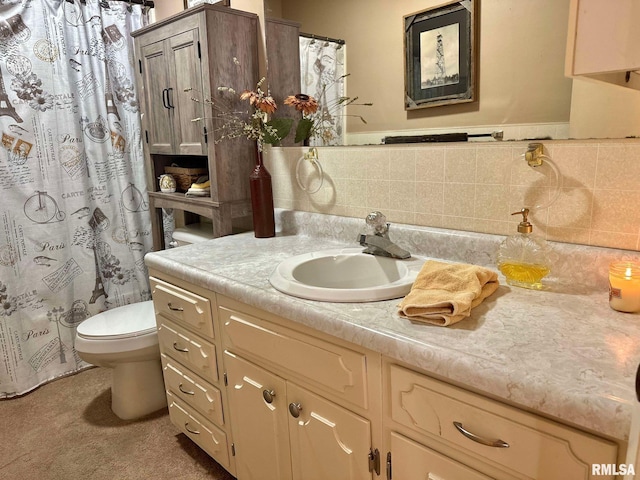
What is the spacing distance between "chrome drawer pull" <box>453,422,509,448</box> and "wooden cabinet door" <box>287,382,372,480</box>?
0.23 metres

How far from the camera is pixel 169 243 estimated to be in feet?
8.71

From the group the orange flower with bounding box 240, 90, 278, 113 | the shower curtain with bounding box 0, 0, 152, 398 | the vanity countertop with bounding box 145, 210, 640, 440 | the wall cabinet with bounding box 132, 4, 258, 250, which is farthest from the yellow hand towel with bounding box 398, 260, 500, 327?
the shower curtain with bounding box 0, 0, 152, 398

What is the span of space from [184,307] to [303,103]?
853mm

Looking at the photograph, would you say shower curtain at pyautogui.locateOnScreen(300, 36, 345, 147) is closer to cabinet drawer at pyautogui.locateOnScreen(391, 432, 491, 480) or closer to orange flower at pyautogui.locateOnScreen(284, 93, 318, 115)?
orange flower at pyautogui.locateOnScreen(284, 93, 318, 115)

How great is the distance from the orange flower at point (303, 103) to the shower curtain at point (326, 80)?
25 mm

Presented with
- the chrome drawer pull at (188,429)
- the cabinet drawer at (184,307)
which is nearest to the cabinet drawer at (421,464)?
the cabinet drawer at (184,307)

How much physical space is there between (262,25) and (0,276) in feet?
5.54

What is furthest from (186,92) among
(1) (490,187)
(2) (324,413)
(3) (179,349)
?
(2) (324,413)

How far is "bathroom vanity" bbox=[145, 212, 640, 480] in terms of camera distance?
2.35ft

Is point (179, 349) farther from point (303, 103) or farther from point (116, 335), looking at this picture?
point (303, 103)

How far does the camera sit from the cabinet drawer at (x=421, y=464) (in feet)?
2.75

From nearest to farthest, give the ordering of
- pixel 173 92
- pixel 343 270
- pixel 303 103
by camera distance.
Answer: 1. pixel 343 270
2. pixel 303 103
3. pixel 173 92

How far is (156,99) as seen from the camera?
2.12 m

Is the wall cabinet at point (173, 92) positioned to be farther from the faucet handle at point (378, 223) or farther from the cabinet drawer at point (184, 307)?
the faucet handle at point (378, 223)
